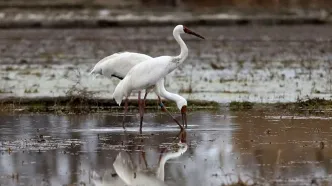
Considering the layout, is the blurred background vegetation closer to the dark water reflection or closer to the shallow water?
the shallow water

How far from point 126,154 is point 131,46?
21.2 m

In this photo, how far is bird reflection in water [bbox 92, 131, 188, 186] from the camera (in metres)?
8.99

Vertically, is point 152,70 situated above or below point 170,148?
above

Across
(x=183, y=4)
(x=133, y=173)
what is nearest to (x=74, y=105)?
(x=133, y=173)

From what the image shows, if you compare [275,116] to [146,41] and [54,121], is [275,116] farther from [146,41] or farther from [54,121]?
[146,41]

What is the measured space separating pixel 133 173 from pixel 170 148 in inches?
65.9

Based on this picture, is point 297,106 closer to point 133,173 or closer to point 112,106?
point 112,106

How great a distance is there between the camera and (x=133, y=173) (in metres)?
9.49

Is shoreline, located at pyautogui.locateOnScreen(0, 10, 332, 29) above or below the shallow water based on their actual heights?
above

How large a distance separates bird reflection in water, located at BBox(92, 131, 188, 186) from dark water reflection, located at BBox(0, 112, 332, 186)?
46mm

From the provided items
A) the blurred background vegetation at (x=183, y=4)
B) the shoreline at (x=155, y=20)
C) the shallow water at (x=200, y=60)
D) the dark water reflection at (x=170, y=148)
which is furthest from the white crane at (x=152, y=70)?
the blurred background vegetation at (x=183, y=4)

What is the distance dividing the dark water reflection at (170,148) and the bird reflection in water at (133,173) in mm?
46

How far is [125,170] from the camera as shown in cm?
966

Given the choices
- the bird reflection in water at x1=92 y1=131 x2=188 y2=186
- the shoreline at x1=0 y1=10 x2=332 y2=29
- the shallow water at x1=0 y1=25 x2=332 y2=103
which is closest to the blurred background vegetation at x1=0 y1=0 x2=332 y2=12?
the shoreline at x1=0 y1=10 x2=332 y2=29
